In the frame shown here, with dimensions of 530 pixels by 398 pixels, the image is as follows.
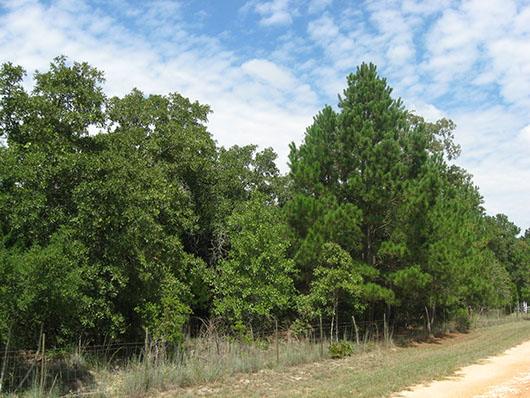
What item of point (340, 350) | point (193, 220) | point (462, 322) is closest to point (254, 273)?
point (193, 220)

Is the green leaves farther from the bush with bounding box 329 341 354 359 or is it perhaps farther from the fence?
the bush with bounding box 329 341 354 359

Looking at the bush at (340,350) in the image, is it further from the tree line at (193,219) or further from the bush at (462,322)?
the bush at (462,322)

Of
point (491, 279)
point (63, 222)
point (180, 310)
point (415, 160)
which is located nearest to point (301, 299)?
point (180, 310)

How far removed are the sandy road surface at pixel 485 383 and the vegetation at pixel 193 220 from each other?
4.72 meters

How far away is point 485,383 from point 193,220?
464 inches

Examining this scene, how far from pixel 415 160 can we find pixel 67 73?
1490 centimetres

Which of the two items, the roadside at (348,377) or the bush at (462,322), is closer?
the roadside at (348,377)

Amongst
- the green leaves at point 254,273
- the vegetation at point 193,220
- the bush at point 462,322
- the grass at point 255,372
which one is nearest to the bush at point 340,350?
the grass at point 255,372

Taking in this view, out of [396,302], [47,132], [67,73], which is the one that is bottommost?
[396,302]

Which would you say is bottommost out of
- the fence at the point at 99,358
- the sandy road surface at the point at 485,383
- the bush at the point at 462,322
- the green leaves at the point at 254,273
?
the bush at the point at 462,322

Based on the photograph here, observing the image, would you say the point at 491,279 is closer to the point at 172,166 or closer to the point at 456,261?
the point at 456,261

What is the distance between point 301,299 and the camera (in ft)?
56.5

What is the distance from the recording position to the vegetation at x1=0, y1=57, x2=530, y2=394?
10406 millimetres

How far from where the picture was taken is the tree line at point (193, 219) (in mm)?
10414
